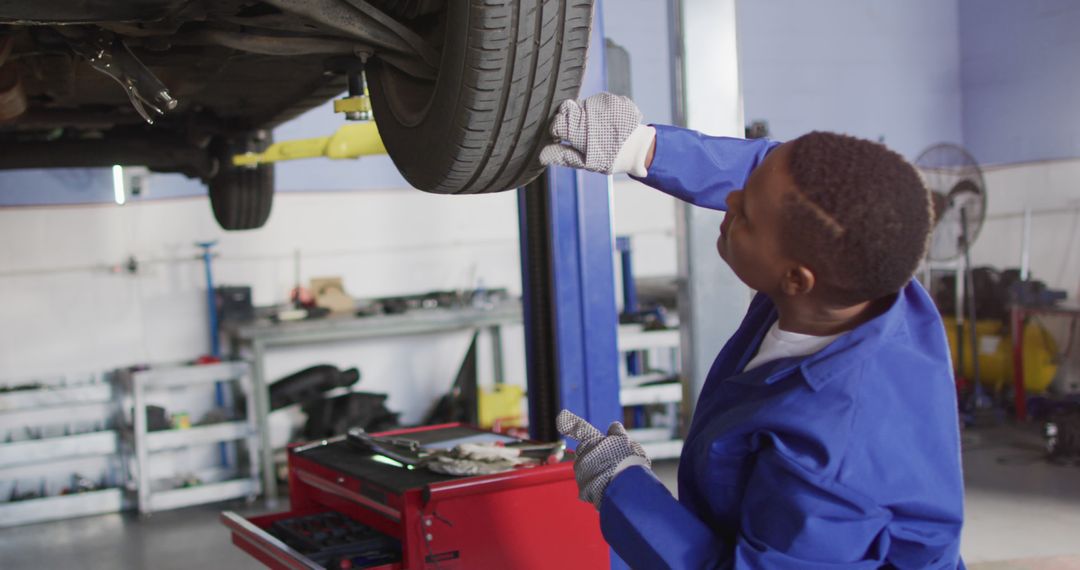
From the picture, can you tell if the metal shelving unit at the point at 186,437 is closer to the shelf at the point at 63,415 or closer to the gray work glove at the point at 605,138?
the shelf at the point at 63,415

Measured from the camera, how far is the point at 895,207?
1.05 metres

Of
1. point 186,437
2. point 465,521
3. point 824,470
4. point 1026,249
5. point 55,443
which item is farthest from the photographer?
point 1026,249

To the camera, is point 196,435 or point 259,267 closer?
point 196,435

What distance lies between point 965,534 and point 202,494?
3.26m

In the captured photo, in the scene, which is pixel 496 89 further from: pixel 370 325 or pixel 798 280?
pixel 370 325

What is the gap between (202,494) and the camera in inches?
179

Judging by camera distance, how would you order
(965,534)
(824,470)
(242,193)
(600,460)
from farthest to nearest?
(965,534)
(242,193)
(600,460)
(824,470)

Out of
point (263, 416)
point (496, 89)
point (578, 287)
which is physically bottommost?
point (263, 416)

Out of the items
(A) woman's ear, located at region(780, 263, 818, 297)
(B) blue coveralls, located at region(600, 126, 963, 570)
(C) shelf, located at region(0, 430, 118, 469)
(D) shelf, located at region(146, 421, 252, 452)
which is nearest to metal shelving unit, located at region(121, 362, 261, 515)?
(D) shelf, located at region(146, 421, 252, 452)

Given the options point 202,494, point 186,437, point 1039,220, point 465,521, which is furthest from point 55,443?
point 1039,220

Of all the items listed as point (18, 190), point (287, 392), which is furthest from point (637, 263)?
point (18, 190)

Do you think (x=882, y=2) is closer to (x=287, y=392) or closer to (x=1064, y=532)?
(x=1064, y=532)

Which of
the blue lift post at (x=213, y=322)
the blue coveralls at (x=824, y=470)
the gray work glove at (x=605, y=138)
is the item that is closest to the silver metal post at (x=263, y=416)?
the blue lift post at (x=213, y=322)

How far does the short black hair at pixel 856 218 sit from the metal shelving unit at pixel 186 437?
389cm
